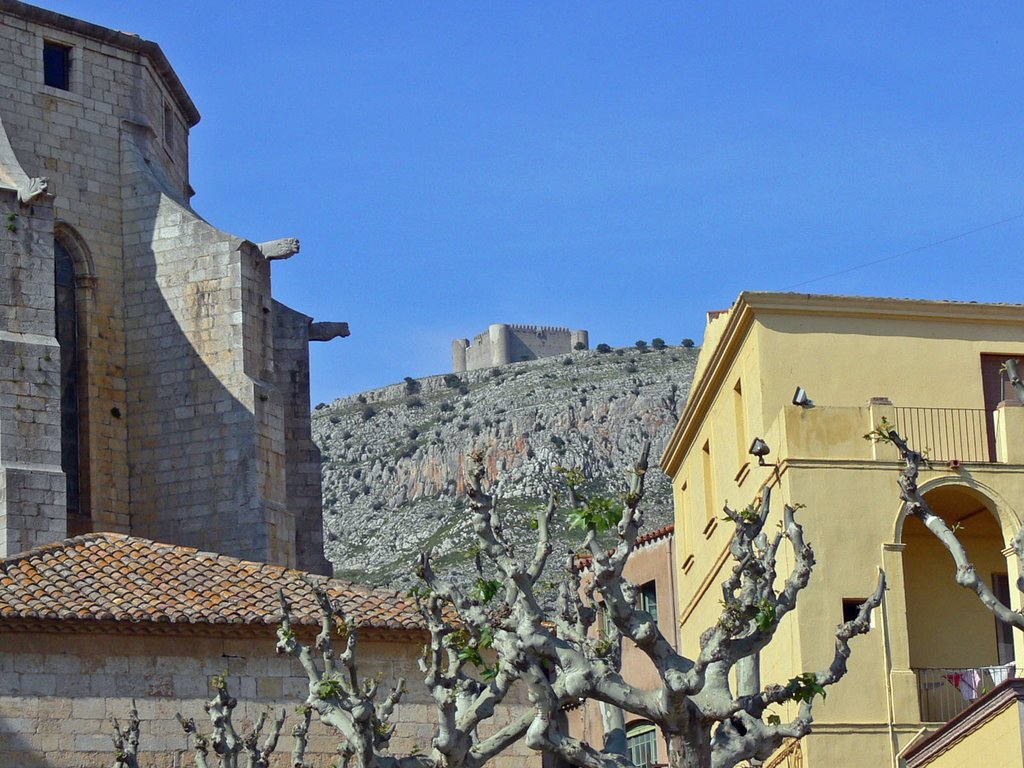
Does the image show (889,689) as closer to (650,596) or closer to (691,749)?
(691,749)

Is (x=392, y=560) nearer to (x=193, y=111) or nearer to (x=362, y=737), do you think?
(x=193, y=111)

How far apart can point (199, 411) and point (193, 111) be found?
23.8ft

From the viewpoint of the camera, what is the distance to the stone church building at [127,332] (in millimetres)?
29531

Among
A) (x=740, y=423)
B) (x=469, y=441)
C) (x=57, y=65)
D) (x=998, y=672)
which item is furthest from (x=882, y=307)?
(x=469, y=441)

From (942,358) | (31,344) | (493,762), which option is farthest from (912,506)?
(31,344)

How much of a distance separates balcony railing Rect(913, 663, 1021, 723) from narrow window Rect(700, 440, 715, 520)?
5.18 meters

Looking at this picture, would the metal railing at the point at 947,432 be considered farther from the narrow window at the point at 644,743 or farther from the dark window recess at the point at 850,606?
the narrow window at the point at 644,743

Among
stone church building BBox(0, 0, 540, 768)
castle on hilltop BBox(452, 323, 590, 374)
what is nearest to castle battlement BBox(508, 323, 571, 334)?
castle on hilltop BBox(452, 323, 590, 374)

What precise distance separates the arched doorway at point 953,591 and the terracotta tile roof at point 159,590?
5909mm

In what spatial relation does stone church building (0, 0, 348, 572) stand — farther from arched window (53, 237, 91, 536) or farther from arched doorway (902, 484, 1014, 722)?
arched doorway (902, 484, 1014, 722)

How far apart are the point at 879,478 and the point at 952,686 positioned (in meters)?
2.36

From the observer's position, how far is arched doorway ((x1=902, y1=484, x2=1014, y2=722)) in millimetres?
25391

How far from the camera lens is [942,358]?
26500mm

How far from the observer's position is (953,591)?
25906mm
